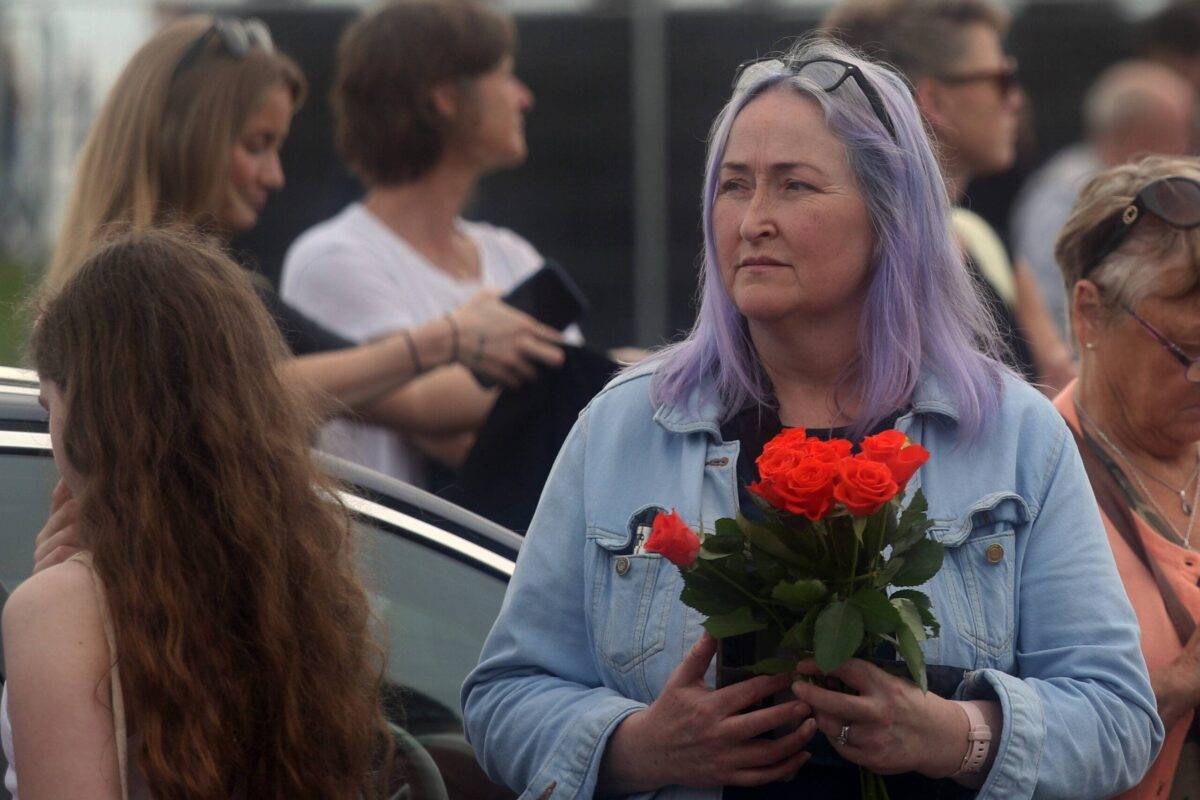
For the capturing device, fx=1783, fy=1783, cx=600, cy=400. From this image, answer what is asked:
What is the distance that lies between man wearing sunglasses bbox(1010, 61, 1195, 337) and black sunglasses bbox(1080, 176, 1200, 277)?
3.98m

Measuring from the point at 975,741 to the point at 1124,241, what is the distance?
117cm

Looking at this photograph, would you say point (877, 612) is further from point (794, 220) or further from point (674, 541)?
point (794, 220)

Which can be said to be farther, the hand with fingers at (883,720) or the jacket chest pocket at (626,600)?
the jacket chest pocket at (626,600)

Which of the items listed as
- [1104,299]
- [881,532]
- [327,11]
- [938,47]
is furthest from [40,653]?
[327,11]

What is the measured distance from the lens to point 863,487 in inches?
82.9

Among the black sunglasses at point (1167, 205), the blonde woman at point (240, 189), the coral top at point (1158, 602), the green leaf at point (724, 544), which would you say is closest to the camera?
the green leaf at point (724, 544)

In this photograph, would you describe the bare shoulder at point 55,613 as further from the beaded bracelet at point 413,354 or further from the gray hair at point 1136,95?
the gray hair at point 1136,95

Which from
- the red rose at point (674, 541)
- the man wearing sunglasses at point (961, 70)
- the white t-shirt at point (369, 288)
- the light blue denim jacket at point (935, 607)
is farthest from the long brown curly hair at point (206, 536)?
the man wearing sunglasses at point (961, 70)

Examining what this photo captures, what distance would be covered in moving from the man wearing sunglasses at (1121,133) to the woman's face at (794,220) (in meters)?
4.63

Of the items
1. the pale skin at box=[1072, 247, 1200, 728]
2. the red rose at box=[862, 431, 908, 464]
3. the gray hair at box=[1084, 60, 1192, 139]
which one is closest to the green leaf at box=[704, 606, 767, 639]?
the red rose at box=[862, 431, 908, 464]

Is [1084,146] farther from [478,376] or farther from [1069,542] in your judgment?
[1069,542]

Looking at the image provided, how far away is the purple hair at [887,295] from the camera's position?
259 cm

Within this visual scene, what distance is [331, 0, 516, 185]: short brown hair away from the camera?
4.64 m

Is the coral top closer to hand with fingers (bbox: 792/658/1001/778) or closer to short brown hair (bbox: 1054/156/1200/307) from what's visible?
short brown hair (bbox: 1054/156/1200/307)
